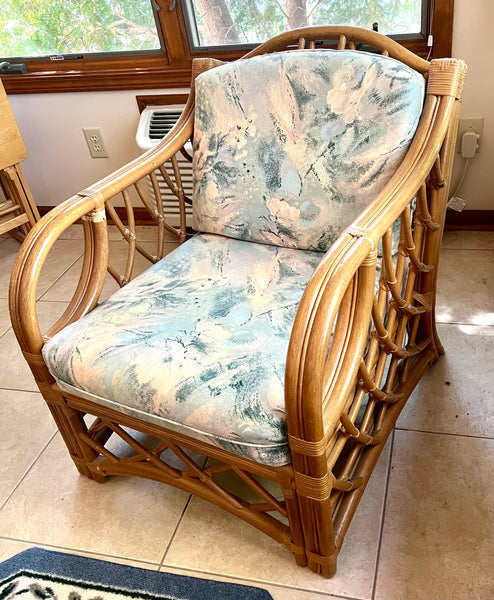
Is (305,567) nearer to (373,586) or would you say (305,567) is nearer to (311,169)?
(373,586)

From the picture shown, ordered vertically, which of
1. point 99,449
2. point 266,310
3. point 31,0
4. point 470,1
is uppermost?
point 31,0

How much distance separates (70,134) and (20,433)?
1171mm

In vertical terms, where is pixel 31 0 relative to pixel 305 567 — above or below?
above

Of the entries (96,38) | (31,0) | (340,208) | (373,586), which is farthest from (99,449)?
(31,0)

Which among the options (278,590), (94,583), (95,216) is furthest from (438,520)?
(95,216)

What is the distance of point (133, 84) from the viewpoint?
75.9 inches

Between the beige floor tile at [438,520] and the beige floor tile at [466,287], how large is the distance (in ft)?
1.40

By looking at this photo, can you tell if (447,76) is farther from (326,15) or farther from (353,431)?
(326,15)

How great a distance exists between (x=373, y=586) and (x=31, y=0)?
1.99 meters

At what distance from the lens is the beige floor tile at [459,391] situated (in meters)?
1.28

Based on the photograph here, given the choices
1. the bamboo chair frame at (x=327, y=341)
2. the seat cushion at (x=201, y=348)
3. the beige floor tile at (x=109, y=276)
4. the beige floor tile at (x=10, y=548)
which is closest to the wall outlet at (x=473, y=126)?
the bamboo chair frame at (x=327, y=341)

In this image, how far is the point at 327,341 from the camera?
780mm

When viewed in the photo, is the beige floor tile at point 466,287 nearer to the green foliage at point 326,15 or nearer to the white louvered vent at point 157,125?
the green foliage at point 326,15

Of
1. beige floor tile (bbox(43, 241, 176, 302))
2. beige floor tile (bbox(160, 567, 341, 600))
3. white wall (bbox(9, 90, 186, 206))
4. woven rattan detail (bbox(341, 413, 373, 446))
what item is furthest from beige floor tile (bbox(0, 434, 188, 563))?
white wall (bbox(9, 90, 186, 206))
